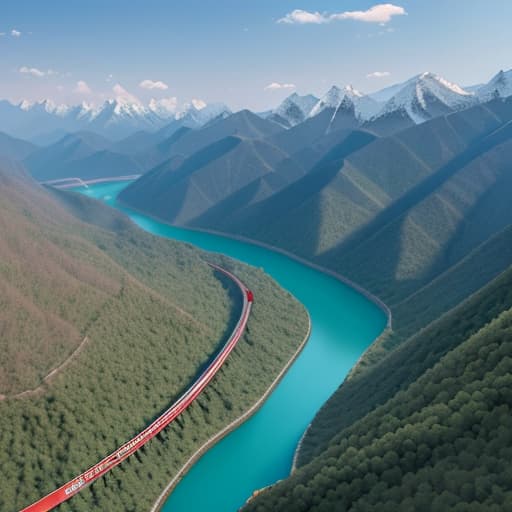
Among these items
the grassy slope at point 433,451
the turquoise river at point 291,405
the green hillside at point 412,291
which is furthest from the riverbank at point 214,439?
the grassy slope at point 433,451

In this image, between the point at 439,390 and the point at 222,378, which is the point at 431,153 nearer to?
the point at 222,378

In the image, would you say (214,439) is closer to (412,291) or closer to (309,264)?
(412,291)

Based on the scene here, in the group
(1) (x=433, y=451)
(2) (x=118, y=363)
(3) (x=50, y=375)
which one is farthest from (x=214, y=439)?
(1) (x=433, y=451)

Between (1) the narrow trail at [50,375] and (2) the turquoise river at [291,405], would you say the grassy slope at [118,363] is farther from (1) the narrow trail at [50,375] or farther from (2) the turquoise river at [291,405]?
(2) the turquoise river at [291,405]

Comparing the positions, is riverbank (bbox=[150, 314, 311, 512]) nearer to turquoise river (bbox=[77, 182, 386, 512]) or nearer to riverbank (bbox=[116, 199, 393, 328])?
turquoise river (bbox=[77, 182, 386, 512])

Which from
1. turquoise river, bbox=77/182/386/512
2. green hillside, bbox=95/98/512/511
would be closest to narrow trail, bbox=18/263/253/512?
turquoise river, bbox=77/182/386/512

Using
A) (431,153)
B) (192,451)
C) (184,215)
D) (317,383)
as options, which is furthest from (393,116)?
(192,451)
